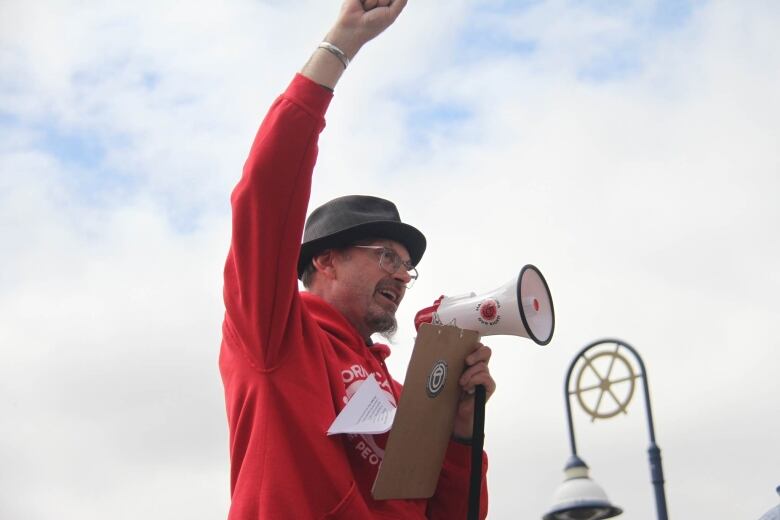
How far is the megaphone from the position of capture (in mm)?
3484

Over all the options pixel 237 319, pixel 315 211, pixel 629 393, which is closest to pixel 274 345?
pixel 237 319

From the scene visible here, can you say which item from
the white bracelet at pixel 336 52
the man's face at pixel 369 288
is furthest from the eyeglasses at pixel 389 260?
the white bracelet at pixel 336 52

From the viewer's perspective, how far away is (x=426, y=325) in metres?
3.00

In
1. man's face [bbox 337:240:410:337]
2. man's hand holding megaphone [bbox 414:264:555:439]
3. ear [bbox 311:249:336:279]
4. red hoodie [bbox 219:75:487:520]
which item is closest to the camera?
red hoodie [bbox 219:75:487:520]

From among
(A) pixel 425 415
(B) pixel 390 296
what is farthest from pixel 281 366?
(B) pixel 390 296

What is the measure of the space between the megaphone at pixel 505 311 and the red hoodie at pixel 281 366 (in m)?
0.60

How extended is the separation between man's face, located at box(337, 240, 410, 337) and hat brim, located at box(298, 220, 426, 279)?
38 mm

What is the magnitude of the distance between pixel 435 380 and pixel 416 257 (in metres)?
1.11

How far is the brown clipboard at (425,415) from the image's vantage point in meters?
2.97

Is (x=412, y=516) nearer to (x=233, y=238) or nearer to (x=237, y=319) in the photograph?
(x=237, y=319)

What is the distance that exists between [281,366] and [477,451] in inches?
27.5

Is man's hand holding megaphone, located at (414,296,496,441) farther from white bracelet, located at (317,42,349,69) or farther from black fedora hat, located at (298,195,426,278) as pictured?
white bracelet, located at (317,42,349,69)

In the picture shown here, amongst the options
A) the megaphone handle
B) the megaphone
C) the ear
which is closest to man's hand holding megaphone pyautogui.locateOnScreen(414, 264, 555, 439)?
the megaphone

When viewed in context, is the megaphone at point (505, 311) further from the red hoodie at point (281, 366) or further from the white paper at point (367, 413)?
the red hoodie at point (281, 366)
